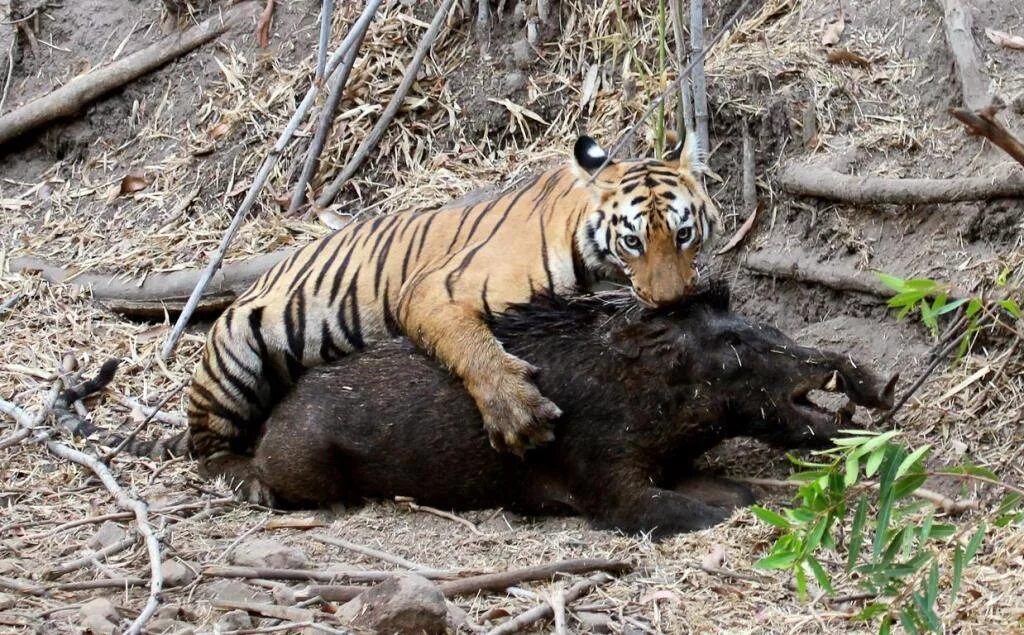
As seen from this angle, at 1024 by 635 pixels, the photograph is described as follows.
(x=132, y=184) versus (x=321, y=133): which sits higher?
(x=321, y=133)

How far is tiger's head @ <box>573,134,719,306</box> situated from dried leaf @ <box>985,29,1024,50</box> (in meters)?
1.52

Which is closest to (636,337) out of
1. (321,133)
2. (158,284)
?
(321,133)

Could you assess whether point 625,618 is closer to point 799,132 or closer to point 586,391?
point 586,391

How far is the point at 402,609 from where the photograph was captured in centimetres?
347

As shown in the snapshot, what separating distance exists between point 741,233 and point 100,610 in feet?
11.7

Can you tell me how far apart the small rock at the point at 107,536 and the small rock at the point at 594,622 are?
1714mm

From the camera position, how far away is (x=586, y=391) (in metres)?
4.88

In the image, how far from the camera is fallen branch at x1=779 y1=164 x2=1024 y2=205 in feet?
16.8

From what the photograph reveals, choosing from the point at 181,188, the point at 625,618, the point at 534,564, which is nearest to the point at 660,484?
the point at 534,564

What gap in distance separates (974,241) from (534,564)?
233 centimetres

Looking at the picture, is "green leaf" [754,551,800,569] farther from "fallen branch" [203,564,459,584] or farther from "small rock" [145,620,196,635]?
"small rock" [145,620,196,635]

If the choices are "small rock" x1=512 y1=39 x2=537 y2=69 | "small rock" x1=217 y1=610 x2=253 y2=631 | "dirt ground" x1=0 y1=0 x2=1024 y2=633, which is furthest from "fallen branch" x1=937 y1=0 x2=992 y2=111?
"small rock" x1=217 y1=610 x2=253 y2=631

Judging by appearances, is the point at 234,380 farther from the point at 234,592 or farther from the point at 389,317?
the point at 234,592

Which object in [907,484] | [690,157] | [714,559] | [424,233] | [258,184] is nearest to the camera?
[907,484]
